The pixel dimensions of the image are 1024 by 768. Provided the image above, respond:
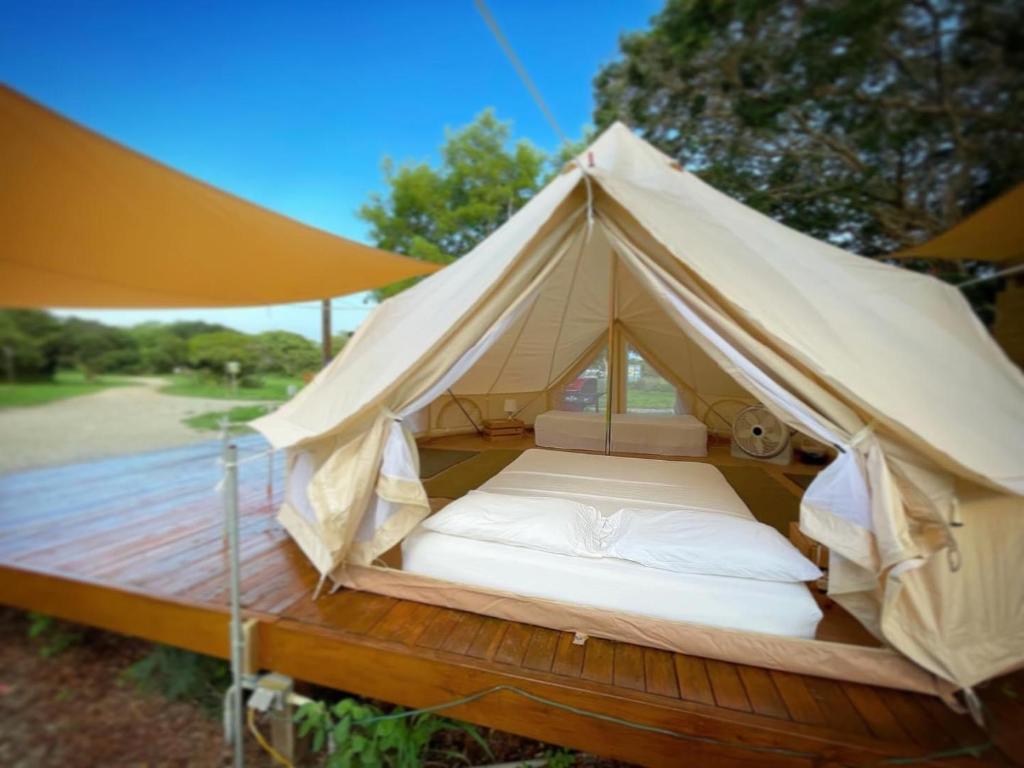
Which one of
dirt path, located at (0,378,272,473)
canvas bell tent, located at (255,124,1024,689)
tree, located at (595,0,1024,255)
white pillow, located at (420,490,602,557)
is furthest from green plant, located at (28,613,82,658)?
tree, located at (595,0,1024,255)

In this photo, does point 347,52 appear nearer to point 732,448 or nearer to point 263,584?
point 263,584

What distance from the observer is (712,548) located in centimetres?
179

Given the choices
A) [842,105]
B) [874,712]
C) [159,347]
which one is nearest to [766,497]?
[874,712]

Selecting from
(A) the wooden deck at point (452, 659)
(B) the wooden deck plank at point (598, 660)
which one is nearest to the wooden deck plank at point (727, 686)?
(A) the wooden deck at point (452, 659)

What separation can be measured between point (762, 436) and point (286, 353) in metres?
5.28

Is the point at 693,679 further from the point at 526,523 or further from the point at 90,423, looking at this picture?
the point at 90,423

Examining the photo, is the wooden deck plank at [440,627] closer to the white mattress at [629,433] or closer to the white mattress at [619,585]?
the white mattress at [619,585]

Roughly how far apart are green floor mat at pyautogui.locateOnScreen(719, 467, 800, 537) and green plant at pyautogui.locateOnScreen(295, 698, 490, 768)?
2.30 meters

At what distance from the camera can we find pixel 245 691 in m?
1.92

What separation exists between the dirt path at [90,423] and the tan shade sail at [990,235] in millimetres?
4990

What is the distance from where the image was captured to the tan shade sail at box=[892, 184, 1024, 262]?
109 inches

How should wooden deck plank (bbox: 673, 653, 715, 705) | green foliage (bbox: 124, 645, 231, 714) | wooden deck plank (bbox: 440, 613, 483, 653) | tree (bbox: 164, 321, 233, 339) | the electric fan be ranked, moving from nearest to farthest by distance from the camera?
1. wooden deck plank (bbox: 673, 653, 715, 705)
2. wooden deck plank (bbox: 440, 613, 483, 653)
3. green foliage (bbox: 124, 645, 231, 714)
4. tree (bbox: 164, 321, 233, 339)
5. the electric fan

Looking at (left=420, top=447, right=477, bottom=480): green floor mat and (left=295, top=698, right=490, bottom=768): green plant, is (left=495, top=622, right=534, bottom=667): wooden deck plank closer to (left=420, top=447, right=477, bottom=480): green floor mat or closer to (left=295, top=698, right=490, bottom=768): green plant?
(left=295, top=698, right=490, bottom=768): green plant

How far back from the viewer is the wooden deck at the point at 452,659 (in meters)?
1.38
